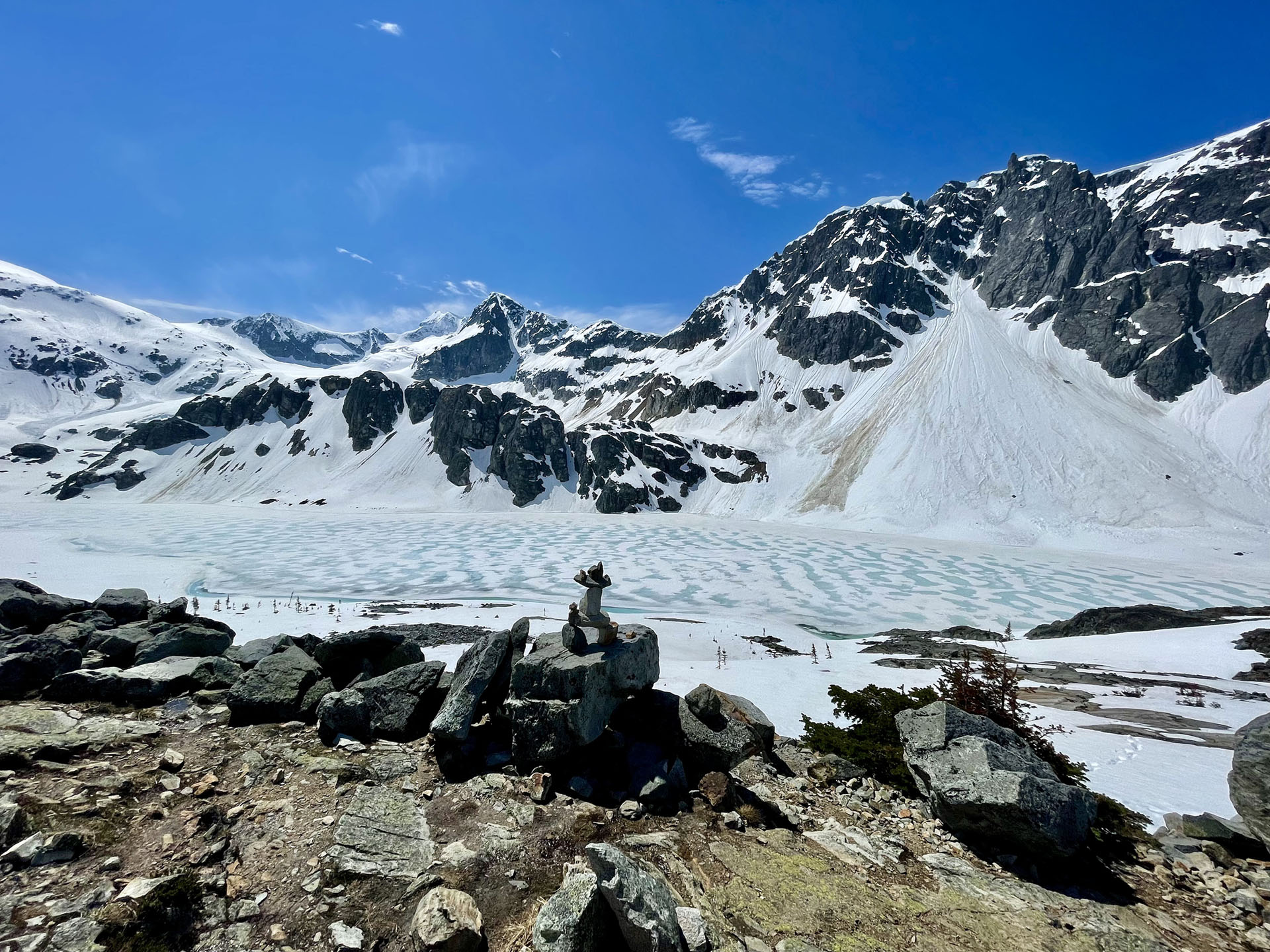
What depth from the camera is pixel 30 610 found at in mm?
11969

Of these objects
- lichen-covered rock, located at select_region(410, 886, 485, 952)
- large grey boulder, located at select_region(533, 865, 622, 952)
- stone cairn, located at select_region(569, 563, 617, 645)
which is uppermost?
stone cairn, located at select_region(569, 563, 617, 645)

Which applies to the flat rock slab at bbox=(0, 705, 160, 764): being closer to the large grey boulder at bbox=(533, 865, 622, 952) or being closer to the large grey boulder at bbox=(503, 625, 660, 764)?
the large grey boulder at bbox=(503, 625, 660, 764)

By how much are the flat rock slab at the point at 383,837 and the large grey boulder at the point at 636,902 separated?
7.28ft

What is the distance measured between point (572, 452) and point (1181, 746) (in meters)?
109

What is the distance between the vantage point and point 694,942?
14.6 ft

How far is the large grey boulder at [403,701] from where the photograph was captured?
8164 millimetres

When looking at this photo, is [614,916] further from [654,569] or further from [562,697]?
[654,569]

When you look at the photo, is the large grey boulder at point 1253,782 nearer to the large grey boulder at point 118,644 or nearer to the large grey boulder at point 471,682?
the large grey boulder at point 471,682

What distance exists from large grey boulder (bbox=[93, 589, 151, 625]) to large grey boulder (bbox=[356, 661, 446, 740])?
9421mm

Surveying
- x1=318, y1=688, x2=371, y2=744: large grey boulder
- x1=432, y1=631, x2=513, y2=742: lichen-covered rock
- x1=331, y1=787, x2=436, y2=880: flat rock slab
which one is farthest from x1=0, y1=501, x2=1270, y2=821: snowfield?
x1=331, y1=787, x2=436, y2=880: flat rock slab

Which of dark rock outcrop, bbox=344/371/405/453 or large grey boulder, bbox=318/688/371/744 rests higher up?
dark rock outcrop, bbox=344/371/405/453

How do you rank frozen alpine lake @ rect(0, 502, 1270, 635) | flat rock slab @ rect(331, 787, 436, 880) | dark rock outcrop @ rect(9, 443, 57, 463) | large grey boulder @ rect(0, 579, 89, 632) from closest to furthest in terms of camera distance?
1. flat rock slab @ rect(331, 787, 436, 880)
2. large grey boulder @ rect(0, 579, 89, 632)
3. frozen alpine lake @ rect(0, 502, 1270, 635)
4. dark rock outcrop @ rect(9, 443, 57, 463)

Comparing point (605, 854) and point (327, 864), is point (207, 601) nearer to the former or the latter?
point (327, 864)

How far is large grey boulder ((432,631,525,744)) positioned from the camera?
739 cm
